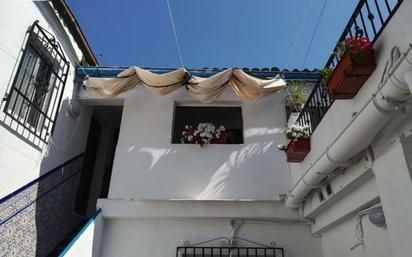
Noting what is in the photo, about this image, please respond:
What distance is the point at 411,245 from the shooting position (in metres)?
2.38

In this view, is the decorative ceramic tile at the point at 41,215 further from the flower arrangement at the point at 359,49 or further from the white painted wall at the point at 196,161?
the flower arrangement at the point at 359,49

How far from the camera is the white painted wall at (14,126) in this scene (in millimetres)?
4027

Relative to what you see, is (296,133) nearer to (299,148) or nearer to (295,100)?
(299,148)

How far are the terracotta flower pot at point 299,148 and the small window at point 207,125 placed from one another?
1.69 m

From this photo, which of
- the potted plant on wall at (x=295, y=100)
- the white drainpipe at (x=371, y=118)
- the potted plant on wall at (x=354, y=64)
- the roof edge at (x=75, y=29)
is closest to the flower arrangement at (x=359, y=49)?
the potted plant on wall at (x=354, y=64)

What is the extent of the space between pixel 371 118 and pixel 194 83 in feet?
11.8

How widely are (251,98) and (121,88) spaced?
2351mm

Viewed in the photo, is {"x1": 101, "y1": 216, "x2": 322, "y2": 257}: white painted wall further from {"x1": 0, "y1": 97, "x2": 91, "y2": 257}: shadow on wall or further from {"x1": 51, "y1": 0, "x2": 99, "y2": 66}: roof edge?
{"x1": 51, "y1": 0, "x2": 99, "y2": 66}: roof edge

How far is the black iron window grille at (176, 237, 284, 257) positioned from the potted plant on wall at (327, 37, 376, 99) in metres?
2.95

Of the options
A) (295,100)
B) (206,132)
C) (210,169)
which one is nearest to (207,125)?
(206,132)

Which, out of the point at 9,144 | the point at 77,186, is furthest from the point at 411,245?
the point at 77,186

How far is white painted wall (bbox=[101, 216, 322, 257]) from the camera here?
4.86 metres

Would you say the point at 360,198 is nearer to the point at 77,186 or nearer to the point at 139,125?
the point at 139,125

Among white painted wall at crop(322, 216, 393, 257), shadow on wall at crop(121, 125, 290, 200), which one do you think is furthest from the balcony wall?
shadow on wall at crop(121, 125, 290, 200)
